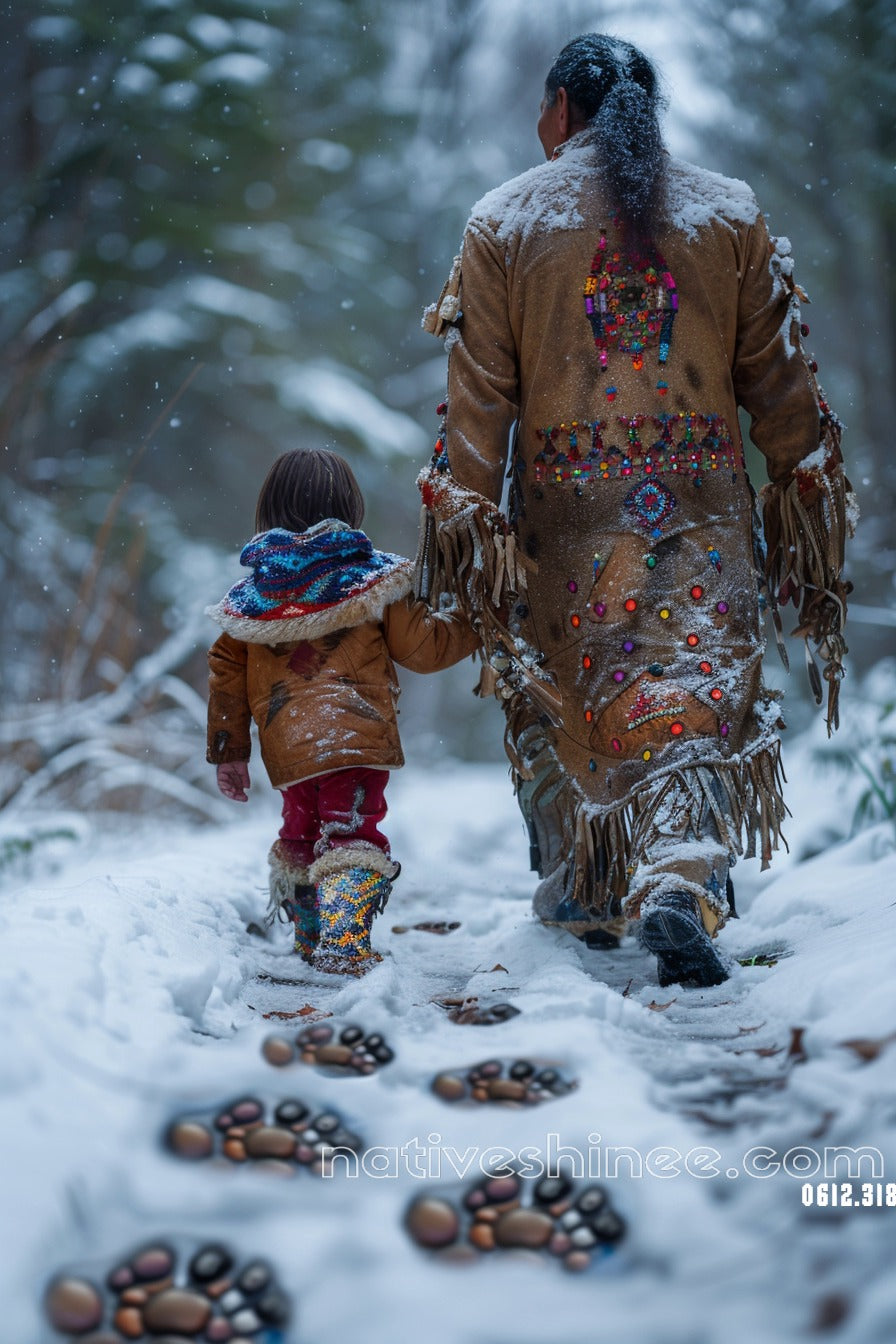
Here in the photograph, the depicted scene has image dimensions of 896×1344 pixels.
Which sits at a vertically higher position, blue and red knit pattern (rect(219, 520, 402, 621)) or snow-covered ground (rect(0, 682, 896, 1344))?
blue and red knit pattern (rect(219, 520, 402, 621))

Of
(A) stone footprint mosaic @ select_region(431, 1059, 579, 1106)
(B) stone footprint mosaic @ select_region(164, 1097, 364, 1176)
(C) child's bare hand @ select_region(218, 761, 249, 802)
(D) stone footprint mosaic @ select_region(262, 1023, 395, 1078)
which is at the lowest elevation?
(B) stone footprint mosaic @ select_region(164, 1097, 364, 1176)

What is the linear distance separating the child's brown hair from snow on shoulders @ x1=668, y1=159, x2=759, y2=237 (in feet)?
2.95

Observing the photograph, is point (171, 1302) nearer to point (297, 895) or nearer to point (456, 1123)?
point (456, 1123)

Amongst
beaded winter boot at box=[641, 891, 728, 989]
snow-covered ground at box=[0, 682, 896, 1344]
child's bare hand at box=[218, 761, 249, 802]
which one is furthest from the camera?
child's bare hand at box=[218, 761, 249, 802]

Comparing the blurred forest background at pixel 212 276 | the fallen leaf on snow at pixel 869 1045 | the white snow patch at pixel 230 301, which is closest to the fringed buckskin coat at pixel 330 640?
the fallen leaf on snow at pixel 869 1045

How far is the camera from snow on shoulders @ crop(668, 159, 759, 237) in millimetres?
2438

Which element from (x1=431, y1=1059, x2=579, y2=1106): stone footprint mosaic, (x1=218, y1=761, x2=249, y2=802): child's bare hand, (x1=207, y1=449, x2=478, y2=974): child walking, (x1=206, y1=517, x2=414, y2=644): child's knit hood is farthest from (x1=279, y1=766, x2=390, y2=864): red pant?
(x1=431, y1=1059, x2=579, y2=1106): stone footprint mosaic

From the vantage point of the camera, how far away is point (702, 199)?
2.47 m

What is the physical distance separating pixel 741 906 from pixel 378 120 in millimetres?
8486

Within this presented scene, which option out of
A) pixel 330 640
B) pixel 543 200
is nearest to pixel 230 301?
pixel 543 200

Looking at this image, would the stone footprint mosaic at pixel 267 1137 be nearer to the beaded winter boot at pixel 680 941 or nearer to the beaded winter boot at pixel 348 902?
the beaded winter boot at pixel 680 941

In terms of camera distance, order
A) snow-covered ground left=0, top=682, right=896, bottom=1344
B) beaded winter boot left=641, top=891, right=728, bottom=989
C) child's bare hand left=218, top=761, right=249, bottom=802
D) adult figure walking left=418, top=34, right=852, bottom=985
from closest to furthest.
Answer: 1. snow-covered ground left=0, top=682, right=896, bottom=1344
2. beaded winter boot left=641, top=891, right=728, bottom=989
3. adult figure walking left=418, top=34, right=852, bottom=985
4. child's bare hand left=218, top=761, right=249, bottom=802

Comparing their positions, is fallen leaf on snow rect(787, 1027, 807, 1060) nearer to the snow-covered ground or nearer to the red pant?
the snow-covered ground

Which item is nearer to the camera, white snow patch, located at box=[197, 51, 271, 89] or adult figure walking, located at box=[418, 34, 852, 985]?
adult figure walking, located at box=[418, 34, 852, 985]
